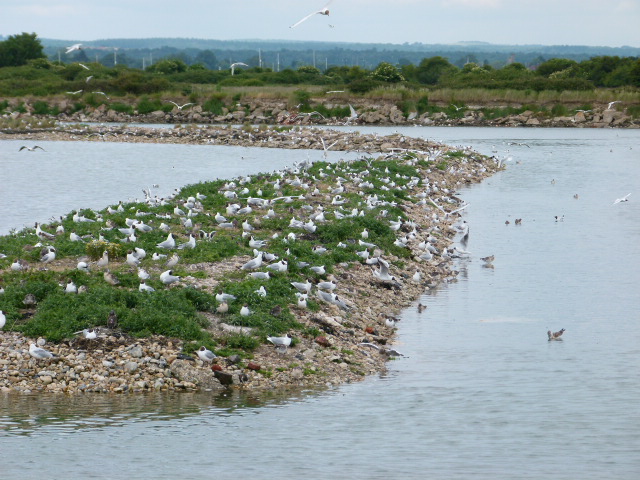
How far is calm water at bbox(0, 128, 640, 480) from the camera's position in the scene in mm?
9742

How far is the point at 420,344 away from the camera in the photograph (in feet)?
47.2

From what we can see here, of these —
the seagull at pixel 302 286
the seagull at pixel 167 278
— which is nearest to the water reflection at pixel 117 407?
the seagull at pixel 167 278

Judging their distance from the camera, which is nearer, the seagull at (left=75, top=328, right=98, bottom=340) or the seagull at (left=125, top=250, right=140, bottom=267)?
the seagull at (left=75, top=328, right=98, bottom=340)

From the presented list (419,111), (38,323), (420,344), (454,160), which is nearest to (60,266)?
(38,323)

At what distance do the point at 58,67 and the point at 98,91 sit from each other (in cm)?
1934

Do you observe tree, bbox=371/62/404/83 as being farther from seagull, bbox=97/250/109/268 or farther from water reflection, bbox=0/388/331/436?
water reflection, bbox=0/388/331/436

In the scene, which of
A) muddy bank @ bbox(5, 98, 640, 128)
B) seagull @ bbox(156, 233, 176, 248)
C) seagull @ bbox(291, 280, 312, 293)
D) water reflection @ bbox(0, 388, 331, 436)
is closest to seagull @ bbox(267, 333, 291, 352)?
Result: water reflection @ bbox(0, 388, 331, 436)

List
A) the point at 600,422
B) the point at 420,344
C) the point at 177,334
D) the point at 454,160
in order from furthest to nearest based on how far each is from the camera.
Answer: the point at 454,160 < the point at 420,344 < the point at 177,334 < the point at 600,422

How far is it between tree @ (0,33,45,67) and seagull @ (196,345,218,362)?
98.0m

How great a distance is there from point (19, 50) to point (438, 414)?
334 feet

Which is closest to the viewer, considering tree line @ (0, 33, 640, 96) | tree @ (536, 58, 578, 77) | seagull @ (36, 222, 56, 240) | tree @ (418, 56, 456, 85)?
seagull @ (36, 222, 56, 240)

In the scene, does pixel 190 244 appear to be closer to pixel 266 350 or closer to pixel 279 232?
pixel 279 232

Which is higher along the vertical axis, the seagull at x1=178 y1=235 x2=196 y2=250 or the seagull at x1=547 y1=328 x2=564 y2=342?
the seagull at x1=178 y1=235 x2=196 y2=250

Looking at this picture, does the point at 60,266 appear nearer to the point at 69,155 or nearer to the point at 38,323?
the point at 38,323
